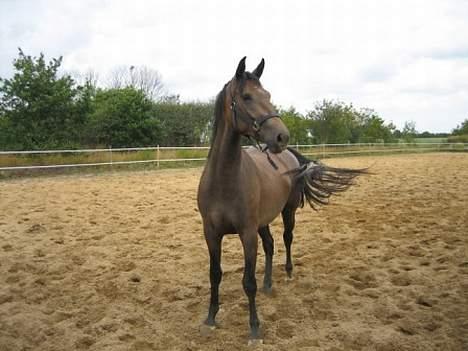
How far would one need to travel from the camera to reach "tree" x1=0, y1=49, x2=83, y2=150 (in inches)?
545

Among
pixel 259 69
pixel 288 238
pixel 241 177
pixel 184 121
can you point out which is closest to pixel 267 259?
pixel 288 238

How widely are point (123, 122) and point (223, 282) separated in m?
15.3

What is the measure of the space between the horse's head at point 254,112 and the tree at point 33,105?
44.0 ft

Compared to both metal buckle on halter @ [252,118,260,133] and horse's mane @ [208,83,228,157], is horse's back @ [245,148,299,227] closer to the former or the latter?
horse's mane @ [208,83,228,157]

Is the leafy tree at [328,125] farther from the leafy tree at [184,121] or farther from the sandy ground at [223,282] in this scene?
the sandy ground at [223,282]

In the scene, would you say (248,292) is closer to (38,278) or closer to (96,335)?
(96,335)

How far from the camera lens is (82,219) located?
670 cm

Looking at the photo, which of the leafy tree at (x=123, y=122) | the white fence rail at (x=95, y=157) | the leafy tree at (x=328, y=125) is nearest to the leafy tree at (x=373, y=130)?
the leafy tree at (x=328, y=125)

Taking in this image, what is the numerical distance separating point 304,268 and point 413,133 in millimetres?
38371

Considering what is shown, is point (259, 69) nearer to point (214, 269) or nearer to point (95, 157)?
point (214, 269)

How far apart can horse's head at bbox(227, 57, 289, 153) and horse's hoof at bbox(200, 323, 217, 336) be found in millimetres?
1543

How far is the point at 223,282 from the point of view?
407 cm

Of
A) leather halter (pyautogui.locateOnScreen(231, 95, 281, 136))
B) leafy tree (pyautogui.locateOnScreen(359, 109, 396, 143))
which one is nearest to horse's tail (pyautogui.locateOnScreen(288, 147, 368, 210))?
leather halter (pyautogui.locateOnScreen(231, 95, 281, 136))

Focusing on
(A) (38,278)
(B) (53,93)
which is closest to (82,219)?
(A) (38,278)
